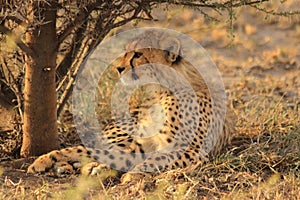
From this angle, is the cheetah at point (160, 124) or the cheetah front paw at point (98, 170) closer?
the cheetah front paw at point (98, 170)

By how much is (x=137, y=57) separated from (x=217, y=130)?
2.04ft

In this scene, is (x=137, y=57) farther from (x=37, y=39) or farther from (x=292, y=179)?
(x=292, y=179)

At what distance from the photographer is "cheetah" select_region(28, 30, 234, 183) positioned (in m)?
4.04

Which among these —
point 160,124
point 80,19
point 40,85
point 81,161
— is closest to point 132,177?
point 81,161

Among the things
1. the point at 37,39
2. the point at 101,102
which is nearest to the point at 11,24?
the point at 37,39

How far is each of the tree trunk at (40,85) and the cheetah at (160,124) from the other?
0.15m

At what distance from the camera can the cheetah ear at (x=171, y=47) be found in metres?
4.16

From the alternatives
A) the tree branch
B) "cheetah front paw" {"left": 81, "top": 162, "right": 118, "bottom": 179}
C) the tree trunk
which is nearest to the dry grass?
"cheetah front paw" {"left": 81, "top": 162, "right": 118, "bottom": 179}

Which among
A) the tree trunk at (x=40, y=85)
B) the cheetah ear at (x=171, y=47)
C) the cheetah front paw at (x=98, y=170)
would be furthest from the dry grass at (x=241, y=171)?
the cheetah ear at (x=171, y=47)

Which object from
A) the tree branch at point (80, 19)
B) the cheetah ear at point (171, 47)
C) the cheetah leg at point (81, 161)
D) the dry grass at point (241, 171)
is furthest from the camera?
the cheetah ear at point (171, 47)

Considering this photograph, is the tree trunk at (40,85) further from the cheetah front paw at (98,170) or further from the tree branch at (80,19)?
the cheetah front paw at (98,170)

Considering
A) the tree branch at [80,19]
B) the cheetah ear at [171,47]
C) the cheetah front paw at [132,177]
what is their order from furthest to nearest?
the cheetah ear at [171,47] < the tree branch at [80,19] < the cheetah front paw at [132,177]

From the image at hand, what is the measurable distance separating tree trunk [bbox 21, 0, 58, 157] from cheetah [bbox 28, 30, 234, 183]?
0.48 feet

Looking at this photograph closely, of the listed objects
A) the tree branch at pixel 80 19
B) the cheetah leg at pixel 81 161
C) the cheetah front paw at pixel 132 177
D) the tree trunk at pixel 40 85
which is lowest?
the cheetah front paw at pixel 132 177
